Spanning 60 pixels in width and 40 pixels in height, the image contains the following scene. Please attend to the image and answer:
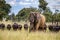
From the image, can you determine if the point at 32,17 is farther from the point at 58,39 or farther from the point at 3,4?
the point at 3,4

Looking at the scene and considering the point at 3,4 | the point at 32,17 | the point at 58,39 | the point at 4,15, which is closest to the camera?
the point at 58,39

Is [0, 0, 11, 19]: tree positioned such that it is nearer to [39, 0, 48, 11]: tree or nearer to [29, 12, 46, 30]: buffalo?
[39, 0, 48, 11]: tree

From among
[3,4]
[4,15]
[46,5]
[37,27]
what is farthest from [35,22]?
[46,5]

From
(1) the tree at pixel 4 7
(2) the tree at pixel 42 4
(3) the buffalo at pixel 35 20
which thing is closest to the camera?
(3) the buffalo at pixel 35 20

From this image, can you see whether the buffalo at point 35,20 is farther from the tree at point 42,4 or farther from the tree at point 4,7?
the tree at point 42,4

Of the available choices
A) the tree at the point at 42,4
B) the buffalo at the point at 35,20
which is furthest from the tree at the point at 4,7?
the buffalo at the point at 35,20

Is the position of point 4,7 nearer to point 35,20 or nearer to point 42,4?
point 42,4

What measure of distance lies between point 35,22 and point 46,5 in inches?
1212

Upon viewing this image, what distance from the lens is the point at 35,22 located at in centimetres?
1700

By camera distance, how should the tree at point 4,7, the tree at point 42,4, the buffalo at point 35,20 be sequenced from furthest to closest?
1. the tree at point 42,4
2. the tree at point 4,7
3. the buffalo at point 35,20

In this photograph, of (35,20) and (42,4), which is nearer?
(35,20)

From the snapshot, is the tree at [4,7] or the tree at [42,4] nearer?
the tree at [4,7]

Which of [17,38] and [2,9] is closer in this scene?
[17,38]

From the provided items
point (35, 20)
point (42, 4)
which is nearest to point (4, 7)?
point (42, 4)
